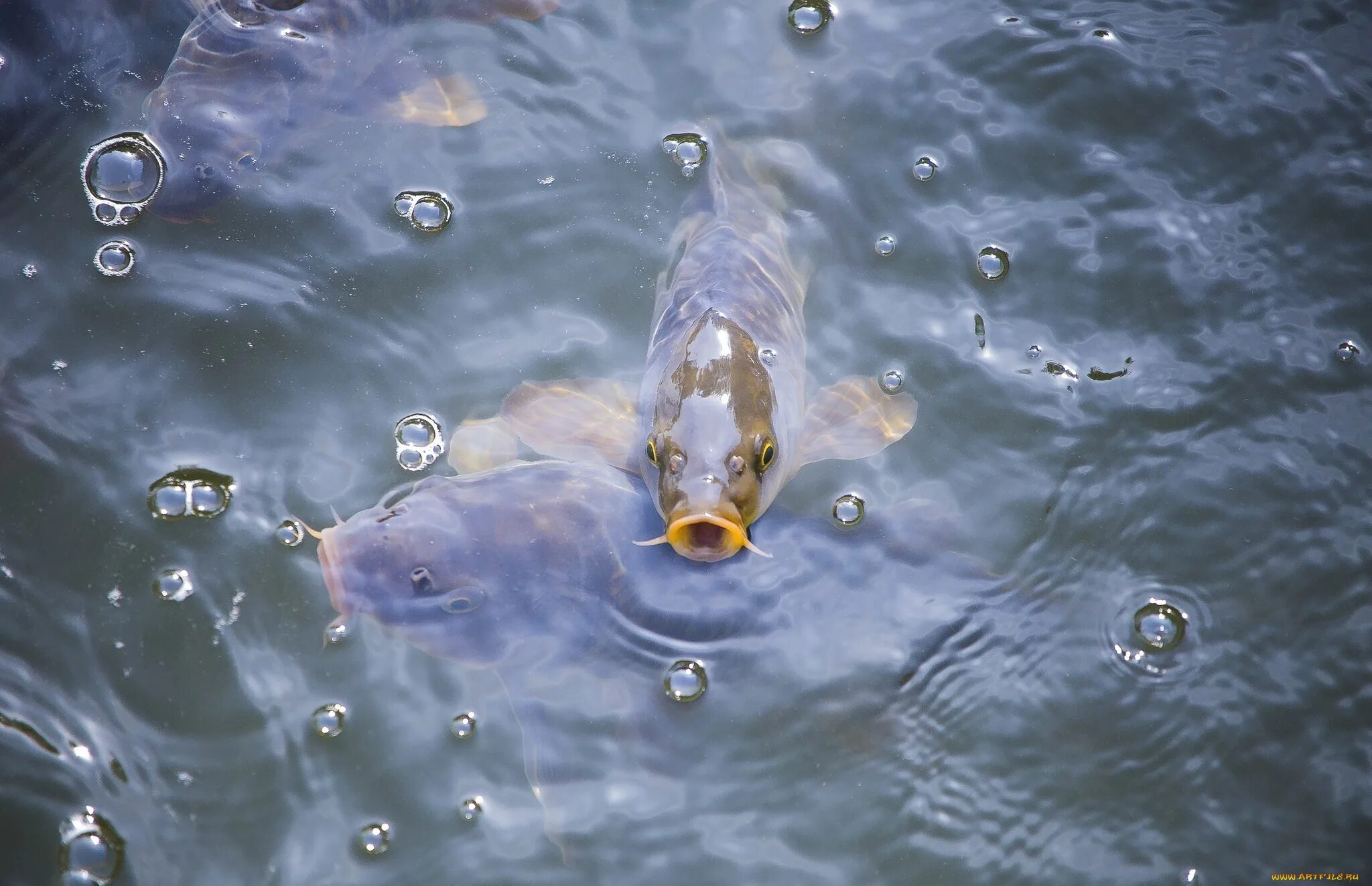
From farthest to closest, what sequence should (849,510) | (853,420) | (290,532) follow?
(853,420) < (849,510) < (290,532)

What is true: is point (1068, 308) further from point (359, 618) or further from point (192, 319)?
point (192, 319)

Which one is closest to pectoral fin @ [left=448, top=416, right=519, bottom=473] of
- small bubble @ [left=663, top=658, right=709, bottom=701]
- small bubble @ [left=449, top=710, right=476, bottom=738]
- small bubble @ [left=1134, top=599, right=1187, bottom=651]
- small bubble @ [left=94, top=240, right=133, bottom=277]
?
small bubble @ [left=449, top=710, right=476, bottom=738]

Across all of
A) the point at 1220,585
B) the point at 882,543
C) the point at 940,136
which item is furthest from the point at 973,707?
the point at 940,136

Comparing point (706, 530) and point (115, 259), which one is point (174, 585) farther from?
point (706, 530)

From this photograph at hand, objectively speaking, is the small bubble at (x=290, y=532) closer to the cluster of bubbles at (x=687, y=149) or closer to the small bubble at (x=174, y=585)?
the small bubble at (x=174, y=585)

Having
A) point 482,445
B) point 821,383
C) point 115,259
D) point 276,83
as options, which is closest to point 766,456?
point 821,383

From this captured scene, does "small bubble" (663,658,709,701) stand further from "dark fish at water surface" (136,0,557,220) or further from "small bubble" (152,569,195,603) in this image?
"dark fish at water surface" (136,0,557,220)
